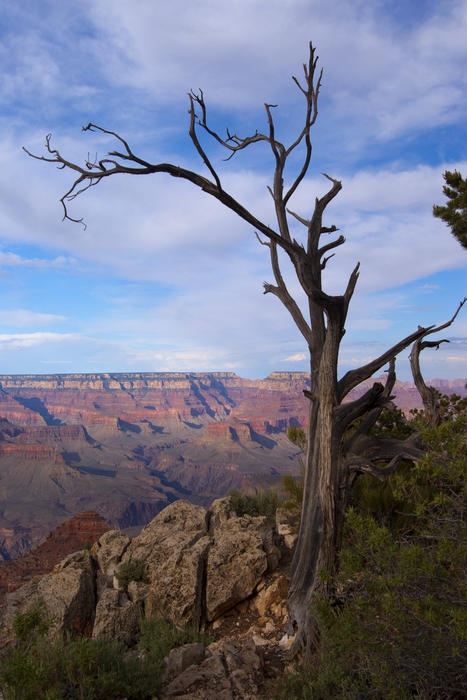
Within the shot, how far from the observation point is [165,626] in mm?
7977

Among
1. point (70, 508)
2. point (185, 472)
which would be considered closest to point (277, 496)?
point (70, 508)

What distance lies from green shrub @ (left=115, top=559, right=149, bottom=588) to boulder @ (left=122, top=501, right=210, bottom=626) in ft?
0.47

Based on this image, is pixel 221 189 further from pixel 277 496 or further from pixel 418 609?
pixel 277 496

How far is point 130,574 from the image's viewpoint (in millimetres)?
10383

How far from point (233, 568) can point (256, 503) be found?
4.97 metres

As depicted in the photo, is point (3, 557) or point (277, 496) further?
point (3, 557)

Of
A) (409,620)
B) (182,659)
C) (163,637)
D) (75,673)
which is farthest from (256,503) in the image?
(409,620)

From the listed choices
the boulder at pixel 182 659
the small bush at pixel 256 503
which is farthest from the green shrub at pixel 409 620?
the small bush at pixel 256 503

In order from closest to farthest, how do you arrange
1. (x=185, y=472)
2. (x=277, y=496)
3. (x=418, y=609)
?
(x=418, y=609) → (x=277, y=496) → (x=185, y=472)

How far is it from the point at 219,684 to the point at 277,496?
32.8ft

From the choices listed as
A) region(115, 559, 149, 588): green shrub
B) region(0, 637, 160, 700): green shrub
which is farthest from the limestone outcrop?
region(0, 637, 160, 700): green shrub

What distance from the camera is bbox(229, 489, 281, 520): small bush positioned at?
1391 cm

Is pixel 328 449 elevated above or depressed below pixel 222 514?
above

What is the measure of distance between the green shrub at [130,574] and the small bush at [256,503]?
12.1 ft
